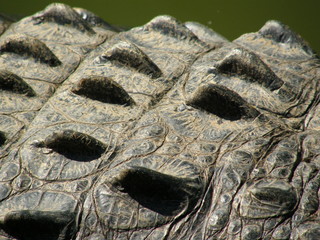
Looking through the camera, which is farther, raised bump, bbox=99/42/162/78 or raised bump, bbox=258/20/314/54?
raised bump, bbox=258/20/314/54

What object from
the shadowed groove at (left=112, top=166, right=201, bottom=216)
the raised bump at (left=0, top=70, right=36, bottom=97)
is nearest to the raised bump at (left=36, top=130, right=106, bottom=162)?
the shadowed groove at (left=112, top=166, right=201, bottom=216)

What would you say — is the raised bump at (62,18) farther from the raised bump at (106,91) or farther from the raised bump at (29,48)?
the raised bump at (106,91)

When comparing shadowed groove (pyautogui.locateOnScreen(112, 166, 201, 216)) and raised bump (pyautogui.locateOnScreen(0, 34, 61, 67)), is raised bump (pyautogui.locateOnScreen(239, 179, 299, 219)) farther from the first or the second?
raised bump (pyautogui.locateOnScreen(0, 34, 61, 67))

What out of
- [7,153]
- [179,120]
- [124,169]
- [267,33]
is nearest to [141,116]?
[179,120]

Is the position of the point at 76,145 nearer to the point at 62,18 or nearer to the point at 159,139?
the point at 159,139

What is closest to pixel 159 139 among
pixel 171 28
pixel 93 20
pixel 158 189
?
pixel 158 189

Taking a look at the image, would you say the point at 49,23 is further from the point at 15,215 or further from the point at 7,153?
the point at 15,215
